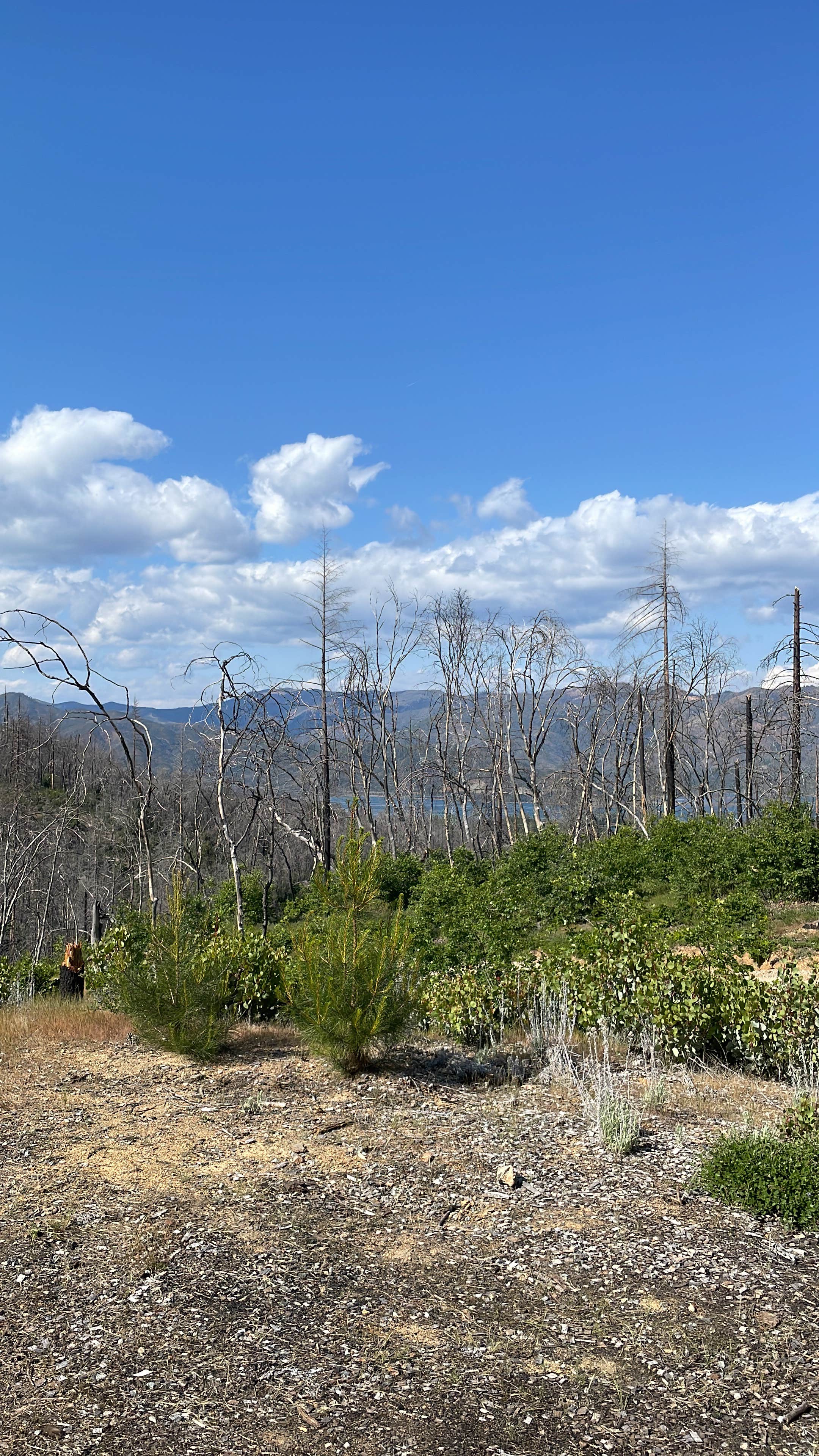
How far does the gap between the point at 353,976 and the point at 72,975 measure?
499 cm

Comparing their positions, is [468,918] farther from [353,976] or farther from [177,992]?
[353,976]

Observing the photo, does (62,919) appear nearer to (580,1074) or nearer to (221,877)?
(221,877)

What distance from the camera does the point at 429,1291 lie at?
3.64 m

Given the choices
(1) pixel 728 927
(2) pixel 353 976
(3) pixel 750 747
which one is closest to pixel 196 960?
(2) pixel 353 976

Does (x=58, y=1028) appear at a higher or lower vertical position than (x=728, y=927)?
lower

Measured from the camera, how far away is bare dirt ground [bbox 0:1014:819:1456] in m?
2.88

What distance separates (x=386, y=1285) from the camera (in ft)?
12.1

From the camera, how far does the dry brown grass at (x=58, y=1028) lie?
24.6ft

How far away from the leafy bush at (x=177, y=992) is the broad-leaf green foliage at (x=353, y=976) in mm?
747

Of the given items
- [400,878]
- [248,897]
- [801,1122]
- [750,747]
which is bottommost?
[248,897]

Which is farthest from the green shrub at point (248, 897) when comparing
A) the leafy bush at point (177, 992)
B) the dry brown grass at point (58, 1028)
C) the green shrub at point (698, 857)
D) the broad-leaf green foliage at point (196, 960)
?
the leafy bush at point (177, 992)

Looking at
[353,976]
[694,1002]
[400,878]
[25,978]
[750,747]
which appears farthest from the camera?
[750,747]

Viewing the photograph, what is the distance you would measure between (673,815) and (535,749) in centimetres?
688

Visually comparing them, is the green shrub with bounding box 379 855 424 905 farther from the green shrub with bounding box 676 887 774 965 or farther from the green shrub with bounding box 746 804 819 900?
the green shrub with bounding box 676 887 774 965
